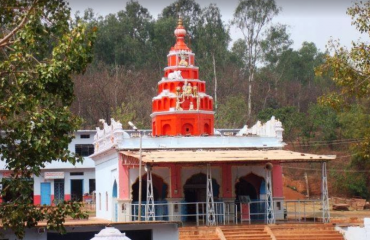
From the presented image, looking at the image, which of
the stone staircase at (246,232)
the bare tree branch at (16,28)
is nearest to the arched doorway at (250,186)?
the stone staircase at (246,232)

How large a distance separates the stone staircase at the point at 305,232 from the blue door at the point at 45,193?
25264 millimetres

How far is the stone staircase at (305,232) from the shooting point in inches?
1302

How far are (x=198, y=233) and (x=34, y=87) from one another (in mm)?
14661

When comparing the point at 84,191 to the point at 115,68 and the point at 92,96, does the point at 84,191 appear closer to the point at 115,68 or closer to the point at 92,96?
the point at 92,96

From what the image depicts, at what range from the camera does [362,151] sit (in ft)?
89.8

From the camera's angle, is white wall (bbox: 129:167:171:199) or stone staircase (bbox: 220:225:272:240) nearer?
stone staircase (bbox: 220:225:272:240)

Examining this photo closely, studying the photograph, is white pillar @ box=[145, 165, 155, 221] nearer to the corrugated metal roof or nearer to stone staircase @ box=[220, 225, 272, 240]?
the corrugated metal roof

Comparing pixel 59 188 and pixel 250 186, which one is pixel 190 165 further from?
pixel 59 188

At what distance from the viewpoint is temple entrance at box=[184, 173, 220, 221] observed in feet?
123

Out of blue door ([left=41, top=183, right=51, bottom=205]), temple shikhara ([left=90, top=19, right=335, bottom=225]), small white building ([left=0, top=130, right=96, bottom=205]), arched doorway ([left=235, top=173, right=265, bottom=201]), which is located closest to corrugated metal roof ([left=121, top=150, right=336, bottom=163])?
temple shikhara ([left=90, top=19, right=335, bottom=225])

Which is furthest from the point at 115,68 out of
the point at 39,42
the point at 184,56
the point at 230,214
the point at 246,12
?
the point at 39,42

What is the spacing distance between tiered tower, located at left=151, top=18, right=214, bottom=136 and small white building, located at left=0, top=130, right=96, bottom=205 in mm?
15775

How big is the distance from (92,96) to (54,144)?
46.1 m

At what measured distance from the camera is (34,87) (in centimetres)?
1956
